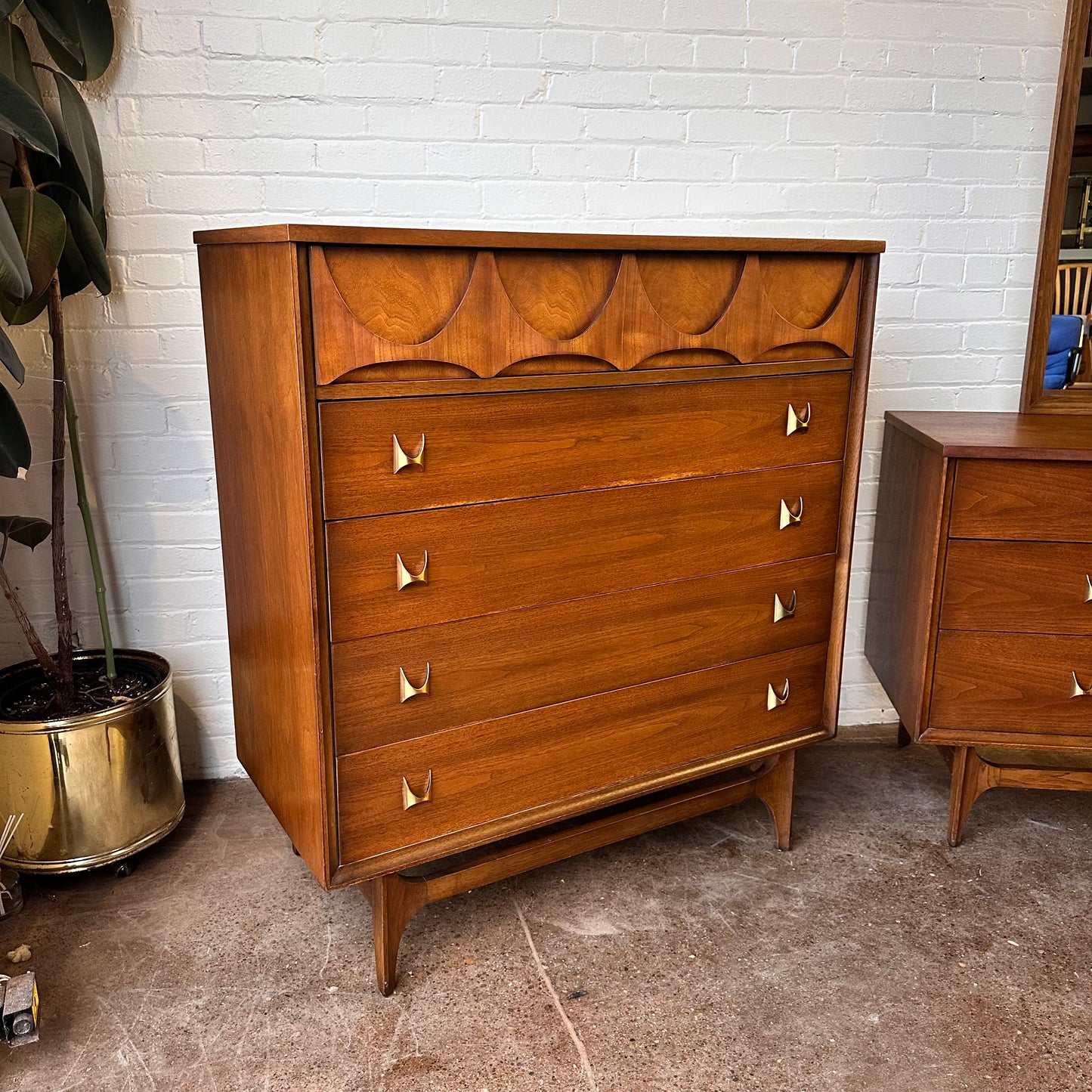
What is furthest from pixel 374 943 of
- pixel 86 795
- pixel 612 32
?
pixel 612 32

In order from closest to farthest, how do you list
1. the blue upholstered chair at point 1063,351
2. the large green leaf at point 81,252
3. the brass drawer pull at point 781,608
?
the large green leaf at point 81,252, the brass drawer pull at point 781,608, the blue upholstered chair at point 1063,351

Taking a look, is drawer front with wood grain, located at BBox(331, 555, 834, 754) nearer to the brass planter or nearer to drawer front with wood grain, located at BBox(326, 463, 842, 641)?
drawer front with wood grain, located at BBox(326, 463, 842, 641)

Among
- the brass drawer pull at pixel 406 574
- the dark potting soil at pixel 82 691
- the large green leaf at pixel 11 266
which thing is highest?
the large green leaf at pixel 11 266

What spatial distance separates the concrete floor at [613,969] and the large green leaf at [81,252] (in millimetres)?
1210

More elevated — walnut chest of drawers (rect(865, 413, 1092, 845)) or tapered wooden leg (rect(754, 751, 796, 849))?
walnut chest of drawers (rect(865, 413, 1092, 845))

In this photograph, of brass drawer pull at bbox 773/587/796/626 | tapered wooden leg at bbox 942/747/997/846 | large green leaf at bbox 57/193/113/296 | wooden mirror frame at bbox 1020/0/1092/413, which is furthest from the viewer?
wooden mirror frame at bbox 1020/0/1092/413

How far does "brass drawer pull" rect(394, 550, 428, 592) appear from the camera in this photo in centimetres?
156

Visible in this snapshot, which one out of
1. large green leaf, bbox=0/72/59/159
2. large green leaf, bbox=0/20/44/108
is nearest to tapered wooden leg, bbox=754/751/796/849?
large green leaf, bbox=0/72/59/159

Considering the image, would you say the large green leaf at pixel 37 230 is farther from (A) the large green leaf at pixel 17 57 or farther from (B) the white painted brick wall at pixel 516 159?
(B) the white painted brick wall at pixel 516 159

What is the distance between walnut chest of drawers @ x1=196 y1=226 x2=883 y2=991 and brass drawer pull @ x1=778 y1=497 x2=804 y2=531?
0.04 ft

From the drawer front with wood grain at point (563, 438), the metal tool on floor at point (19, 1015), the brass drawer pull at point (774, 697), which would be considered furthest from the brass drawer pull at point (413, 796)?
the brass drawer pull at point (774, 697)

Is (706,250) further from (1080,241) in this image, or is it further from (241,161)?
(1080,241)

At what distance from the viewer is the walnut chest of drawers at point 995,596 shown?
80.2 inches

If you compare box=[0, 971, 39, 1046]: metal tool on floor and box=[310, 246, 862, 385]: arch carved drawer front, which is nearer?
box=[310, 246, 862, 385]: arch carved drawer front
